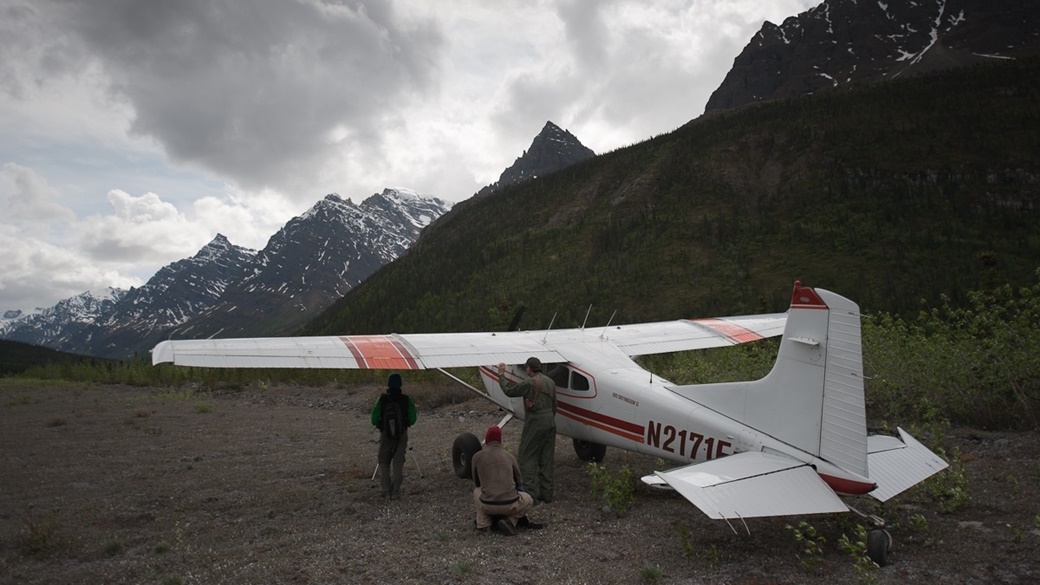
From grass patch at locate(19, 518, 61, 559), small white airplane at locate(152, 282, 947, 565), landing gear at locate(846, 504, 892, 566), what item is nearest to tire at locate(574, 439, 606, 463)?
small white airplane at locate(152, 282, 947, 565)

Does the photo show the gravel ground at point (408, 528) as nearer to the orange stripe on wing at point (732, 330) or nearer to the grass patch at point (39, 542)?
the grass patch at point (39, 542)

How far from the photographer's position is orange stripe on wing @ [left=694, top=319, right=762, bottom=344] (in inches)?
406

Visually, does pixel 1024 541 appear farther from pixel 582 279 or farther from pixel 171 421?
pixel 582 279

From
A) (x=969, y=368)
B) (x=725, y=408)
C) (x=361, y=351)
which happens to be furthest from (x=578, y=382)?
(x=969, y=368)

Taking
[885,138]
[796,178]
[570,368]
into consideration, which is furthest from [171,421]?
[885,138]

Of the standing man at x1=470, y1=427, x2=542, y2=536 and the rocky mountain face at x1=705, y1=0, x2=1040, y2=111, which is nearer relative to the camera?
the standing man at x1=470, y1=427, x2=542, y2=536

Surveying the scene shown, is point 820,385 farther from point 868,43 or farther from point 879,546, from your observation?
point 868,43

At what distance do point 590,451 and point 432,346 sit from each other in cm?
321

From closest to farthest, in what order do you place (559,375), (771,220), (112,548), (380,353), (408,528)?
1. (112,548)
2. (408,528)
3. (380,353)
4. (559,375)
5. (771,220)

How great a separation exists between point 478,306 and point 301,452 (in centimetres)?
5031

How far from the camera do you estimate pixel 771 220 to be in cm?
6575

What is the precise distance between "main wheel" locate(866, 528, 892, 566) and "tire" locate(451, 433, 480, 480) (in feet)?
17.0

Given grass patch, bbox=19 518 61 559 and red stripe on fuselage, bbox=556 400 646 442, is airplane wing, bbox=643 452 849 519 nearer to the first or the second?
red stripe on fuselage, bbox=556 400 646 442

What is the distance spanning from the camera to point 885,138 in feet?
231
